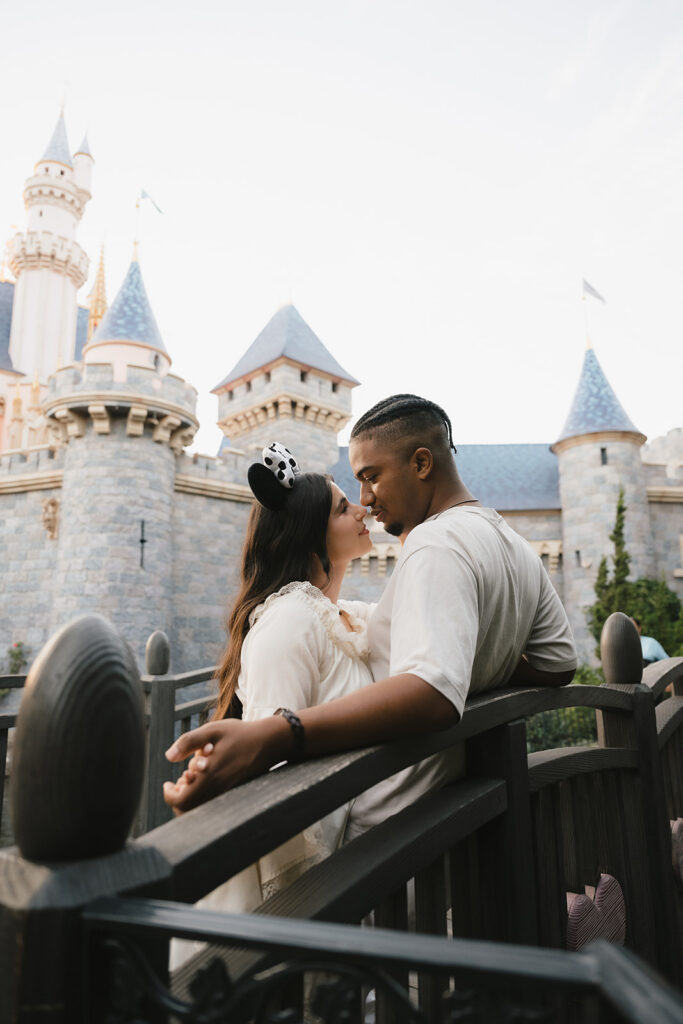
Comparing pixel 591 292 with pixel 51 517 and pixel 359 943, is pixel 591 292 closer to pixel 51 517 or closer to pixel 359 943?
pixel 51 517

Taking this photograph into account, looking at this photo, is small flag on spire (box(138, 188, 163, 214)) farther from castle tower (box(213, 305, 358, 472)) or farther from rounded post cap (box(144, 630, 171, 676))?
rounded post cap (box(144, 630, 171, 676))

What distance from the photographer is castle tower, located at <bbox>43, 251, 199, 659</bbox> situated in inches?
427

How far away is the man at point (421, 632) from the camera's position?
95 cm

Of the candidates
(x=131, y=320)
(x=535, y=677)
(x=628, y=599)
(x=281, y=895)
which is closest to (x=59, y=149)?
(x=131, y=320)

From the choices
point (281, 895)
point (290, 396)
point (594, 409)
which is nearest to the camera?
point (281, 895)

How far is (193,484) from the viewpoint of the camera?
12531 millimetres

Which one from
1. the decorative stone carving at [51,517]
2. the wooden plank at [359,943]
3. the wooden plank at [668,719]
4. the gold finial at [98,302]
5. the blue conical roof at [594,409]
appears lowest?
the wooden plank at [668,719]

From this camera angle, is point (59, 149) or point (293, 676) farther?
point (59, 149)

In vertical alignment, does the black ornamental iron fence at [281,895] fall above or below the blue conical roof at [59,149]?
below

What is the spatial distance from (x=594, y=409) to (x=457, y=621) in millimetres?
14839

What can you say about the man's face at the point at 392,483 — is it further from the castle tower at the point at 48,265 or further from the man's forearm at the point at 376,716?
the castle tower at the point at 48,265

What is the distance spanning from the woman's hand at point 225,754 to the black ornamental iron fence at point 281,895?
1.7 inches

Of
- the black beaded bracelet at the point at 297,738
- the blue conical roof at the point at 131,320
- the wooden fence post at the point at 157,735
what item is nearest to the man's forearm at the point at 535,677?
the black beaded bracelet at the point at 297,738

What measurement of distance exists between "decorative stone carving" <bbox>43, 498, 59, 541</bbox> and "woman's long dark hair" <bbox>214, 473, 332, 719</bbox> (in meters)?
10.7
